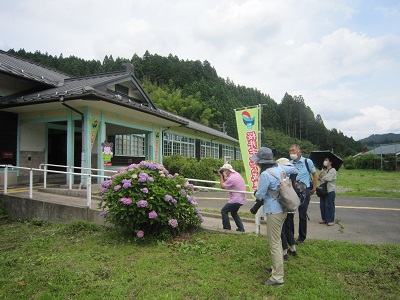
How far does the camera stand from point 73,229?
A: 18.7 ft

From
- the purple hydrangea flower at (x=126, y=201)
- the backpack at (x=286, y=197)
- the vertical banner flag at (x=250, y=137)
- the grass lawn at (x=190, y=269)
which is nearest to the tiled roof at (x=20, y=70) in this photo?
the grass lawn at (x=190, y=269)

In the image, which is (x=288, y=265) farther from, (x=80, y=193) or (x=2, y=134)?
(x=2, y=134)

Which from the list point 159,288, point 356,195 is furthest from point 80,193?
point 356,195

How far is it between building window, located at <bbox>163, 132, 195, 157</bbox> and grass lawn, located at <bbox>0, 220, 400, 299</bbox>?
13.2 metres

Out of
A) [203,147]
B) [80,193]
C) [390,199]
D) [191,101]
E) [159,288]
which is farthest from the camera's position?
[191,101]

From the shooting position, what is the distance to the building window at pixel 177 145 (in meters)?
18.2

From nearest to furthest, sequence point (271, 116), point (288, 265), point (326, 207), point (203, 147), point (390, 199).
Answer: point (288, 265)
point (326, 207)
point (390, 199)
point (203, 147)
point (271, 116)

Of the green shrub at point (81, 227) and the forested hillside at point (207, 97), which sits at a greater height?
the forested hillside at point (207, 97)

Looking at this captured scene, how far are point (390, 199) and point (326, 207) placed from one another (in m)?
6.06

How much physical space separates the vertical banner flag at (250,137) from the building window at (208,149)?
56.2 ft

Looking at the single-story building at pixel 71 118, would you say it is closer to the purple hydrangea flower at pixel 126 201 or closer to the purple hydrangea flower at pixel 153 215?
the purple hydrangea flower at pixel 126 201

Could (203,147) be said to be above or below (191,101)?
below

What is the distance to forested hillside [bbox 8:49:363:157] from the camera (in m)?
35.6

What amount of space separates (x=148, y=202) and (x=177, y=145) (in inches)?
592
